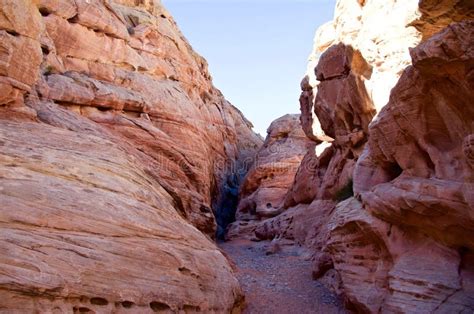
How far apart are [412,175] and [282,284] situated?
8376 millimetres

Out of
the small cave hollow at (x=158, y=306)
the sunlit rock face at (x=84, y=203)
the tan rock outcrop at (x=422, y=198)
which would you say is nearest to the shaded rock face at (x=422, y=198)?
the tan rock outcrop at (x=422, y=198)

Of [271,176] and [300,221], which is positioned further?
[271,176]

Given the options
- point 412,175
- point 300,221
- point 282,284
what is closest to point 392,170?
point 412,175

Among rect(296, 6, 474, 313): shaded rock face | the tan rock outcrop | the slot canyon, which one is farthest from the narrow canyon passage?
rect(296, 6, 474, 313): shaded rock face

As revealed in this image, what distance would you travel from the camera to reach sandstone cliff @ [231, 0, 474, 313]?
30.4 feet

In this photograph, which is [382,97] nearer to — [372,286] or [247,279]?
[372,286]

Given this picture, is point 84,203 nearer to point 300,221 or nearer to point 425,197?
point 425,197

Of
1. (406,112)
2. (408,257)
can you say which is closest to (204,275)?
(408,257)

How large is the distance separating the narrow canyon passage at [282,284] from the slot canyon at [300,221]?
0.37 feet

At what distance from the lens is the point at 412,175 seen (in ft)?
38.2

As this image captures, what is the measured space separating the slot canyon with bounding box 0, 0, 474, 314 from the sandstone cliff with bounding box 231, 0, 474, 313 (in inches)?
2.0

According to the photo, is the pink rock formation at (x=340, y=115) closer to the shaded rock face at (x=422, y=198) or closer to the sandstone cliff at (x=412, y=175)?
the sandstone cliff at (x=412, y=175)

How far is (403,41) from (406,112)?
233 inches

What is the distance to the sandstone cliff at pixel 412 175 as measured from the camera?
9.27 metres
